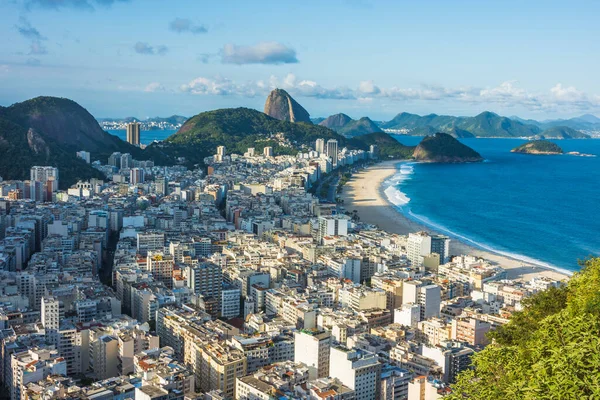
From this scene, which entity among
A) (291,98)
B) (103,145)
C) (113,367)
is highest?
(291,98)

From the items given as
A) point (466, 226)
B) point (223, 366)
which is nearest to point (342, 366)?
point (223, 366)

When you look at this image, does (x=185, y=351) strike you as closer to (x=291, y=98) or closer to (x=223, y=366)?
(x=223, y=366)

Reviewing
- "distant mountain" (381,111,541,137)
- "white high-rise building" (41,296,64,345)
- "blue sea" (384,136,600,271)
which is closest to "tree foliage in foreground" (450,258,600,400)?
"white high-rise building" (41,296,64,345)

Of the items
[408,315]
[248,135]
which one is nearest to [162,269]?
[408,315]

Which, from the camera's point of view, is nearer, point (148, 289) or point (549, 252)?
point (148, 289)

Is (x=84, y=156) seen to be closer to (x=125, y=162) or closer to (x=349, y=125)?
(x=125, y=162)

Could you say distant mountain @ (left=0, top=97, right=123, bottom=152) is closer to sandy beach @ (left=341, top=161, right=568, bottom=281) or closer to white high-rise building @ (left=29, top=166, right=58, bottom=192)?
Result: white high-rise building @ (left=29, top=166, right=58, bottom=192)

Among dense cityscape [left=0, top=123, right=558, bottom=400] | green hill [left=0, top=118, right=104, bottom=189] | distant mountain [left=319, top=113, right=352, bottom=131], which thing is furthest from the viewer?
distant mountain [left=319, top=113, right=352, bottom=131]
